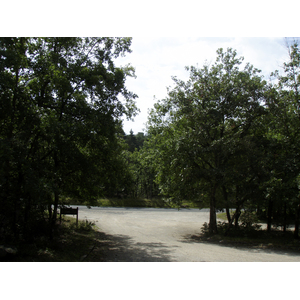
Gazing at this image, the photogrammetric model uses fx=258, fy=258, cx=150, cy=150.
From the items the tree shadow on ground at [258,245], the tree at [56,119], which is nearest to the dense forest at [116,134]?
the tree at [56,119]

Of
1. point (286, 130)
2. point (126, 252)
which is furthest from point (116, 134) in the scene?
point (286, 130)

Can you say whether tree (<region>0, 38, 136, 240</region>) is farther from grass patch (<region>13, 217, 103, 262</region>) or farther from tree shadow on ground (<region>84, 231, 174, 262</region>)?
tree shadow on ground (<region>84, 231, 174, 262</region>)

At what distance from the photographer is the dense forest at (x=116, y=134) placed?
851 centimetres

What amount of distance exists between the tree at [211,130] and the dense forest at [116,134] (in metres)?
0.06

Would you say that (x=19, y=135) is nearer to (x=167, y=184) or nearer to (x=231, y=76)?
(x=167, y=184)

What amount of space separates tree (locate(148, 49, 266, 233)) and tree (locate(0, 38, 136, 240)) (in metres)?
3.62

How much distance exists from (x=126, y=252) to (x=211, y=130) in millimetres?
7780

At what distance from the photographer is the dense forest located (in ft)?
27.9

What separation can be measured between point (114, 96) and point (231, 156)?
6732 mm

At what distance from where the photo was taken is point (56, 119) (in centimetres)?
883

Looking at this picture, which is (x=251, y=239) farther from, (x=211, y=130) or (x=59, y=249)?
(x=59, y=249)

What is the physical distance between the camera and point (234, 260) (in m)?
8.68

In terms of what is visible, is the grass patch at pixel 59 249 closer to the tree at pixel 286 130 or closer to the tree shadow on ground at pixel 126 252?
the tree shadow on ground at pixel 126 252

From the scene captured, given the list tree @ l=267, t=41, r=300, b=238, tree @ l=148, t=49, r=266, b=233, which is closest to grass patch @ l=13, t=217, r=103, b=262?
tree @ l=148, t=49, r=266, b=233
